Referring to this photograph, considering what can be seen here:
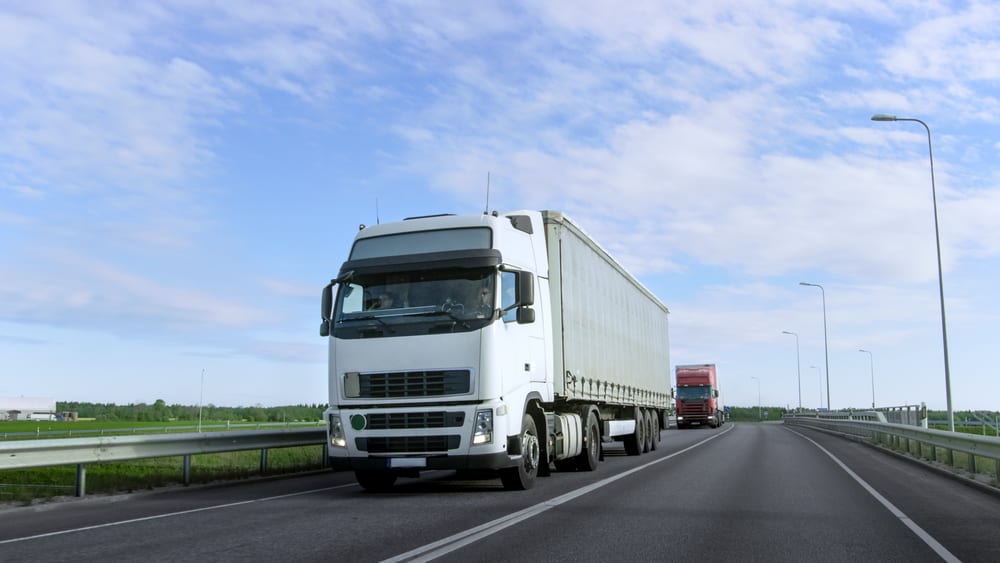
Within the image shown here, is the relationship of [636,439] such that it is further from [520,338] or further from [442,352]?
[442,352]

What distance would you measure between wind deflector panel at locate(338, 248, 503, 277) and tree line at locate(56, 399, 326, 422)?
375ft

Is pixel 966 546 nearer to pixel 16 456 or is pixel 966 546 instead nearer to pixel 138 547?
pixel 138 547

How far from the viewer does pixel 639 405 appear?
70.0ft

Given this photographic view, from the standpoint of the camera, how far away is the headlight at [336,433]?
442 inches

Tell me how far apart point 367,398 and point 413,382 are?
68 cm

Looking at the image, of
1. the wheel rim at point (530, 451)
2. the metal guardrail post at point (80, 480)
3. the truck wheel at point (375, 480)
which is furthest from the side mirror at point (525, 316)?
the metal guardrail post at point (80, 480)

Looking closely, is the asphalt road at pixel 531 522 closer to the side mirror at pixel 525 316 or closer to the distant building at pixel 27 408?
the side mirror at pixel 525 316

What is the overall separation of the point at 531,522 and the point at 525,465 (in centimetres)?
323

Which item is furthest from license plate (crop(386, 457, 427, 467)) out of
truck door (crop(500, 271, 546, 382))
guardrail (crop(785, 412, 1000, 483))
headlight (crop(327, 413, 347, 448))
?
guardrail (crop(785, 412, 1000, 483))

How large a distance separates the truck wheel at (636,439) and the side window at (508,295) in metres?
10.3

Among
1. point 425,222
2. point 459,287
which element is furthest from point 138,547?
point 425,222

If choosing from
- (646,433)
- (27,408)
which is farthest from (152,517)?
(27,408)

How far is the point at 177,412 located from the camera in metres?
152

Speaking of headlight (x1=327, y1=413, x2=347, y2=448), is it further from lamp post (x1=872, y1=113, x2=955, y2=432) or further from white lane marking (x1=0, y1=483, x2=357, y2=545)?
lamp post (x1=872, y1=113, x2=955, y2=432)
